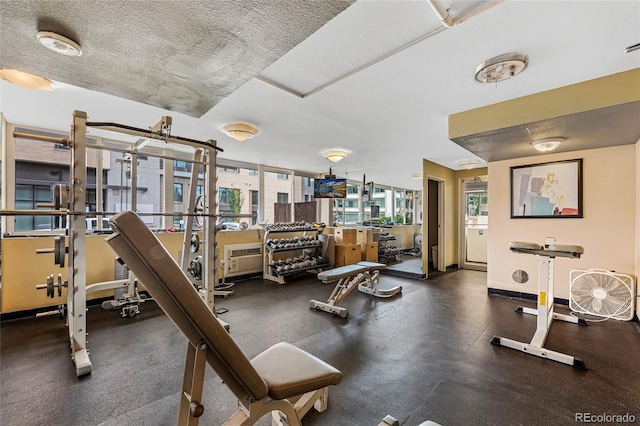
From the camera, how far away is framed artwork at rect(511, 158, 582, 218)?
3877 mm

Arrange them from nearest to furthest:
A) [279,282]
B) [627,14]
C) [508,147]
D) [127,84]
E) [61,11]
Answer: [61,11], [627,14], [127,84], [508,147], [279,282]

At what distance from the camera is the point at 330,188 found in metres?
6.30

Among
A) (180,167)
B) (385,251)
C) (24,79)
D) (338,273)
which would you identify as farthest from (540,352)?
(180,167)

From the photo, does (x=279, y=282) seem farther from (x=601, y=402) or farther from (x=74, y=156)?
(x=601, y=402)

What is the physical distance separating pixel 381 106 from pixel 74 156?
291 centimetres

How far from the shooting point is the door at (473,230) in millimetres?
6574

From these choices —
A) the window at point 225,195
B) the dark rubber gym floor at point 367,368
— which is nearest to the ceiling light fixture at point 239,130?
the dark rubber gym floor at point 367,368

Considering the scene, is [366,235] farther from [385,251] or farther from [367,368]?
[367,368]

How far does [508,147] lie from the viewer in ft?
12.1

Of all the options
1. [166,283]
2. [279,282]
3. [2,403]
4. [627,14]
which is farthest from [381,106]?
[2,403]

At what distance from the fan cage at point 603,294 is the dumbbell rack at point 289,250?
3.95 metres

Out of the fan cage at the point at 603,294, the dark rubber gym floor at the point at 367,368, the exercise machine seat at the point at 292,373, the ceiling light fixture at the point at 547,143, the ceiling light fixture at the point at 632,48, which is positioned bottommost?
the dark rubber gym floor at the point at 367,368

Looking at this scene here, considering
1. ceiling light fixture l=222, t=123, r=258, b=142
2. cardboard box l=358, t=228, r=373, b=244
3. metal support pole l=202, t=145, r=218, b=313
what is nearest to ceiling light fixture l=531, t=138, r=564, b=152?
ceiling light fixture l=222, t=123, r=258, b=142

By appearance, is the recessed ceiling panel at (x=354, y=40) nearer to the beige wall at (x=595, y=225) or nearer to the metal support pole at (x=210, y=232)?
the metal support pole at (x=210, y=232)
